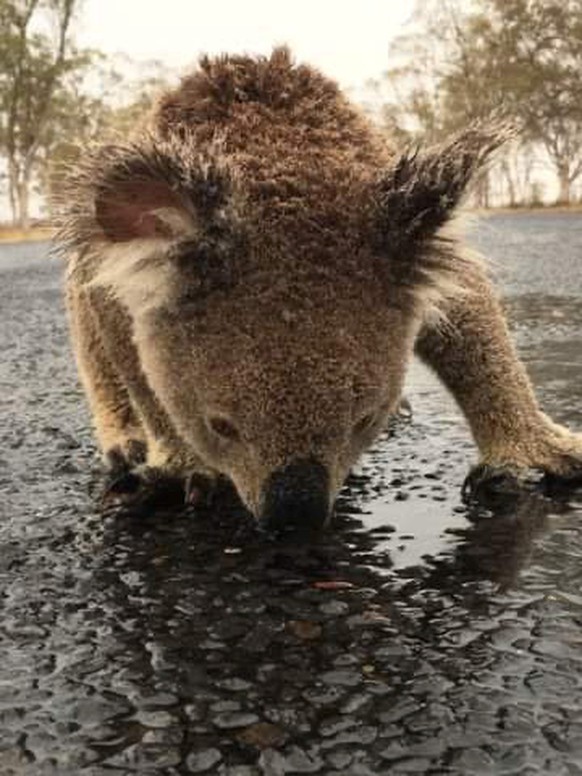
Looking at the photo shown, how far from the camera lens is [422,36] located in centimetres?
5822

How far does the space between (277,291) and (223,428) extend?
0.34m

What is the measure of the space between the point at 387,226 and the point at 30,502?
128 centimetres

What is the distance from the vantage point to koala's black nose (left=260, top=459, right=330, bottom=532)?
7.61 feet

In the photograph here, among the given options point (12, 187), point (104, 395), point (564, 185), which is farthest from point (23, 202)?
point (104, 395)

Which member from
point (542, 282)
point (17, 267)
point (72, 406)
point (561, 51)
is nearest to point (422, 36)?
point (561, 51)

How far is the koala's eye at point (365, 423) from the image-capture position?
2530mm

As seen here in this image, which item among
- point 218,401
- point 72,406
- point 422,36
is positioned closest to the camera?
point 218,401

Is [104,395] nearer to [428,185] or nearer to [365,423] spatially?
[365,423]

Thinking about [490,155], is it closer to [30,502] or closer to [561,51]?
[30,502]

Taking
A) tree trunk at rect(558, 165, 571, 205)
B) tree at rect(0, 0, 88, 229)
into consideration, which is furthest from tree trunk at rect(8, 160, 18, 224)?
tree trunk at rect(558, 165, 571, 205)

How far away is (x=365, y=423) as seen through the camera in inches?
101

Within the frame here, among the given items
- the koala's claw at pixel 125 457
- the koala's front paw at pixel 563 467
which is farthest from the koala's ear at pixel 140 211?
the koala's front paw at pixel 563 467

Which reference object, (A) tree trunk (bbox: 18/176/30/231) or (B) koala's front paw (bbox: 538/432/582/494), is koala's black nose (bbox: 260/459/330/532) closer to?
(B) koala's front paw (bbox: 538/432/582/494)

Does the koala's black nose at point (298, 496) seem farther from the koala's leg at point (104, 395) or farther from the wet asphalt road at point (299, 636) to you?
the koala's leg at point (104, 395)
